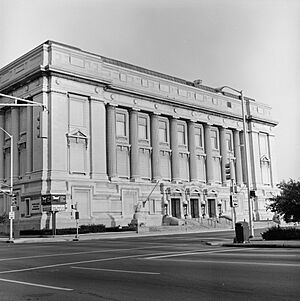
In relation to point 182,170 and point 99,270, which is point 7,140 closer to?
point 182,170

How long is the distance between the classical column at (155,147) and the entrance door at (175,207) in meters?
4.73

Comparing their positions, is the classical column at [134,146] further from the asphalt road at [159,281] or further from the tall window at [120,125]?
the asphalt road at [159,281]

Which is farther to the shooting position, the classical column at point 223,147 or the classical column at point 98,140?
the classical column at point 223,147

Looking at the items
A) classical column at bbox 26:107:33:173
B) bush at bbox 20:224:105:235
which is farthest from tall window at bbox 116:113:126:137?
bush at bbox 20:224:105:235

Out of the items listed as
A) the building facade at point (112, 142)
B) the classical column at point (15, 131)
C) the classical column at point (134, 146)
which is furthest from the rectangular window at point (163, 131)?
the classical column at point (15, 131)

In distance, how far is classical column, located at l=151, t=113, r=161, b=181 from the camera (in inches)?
2867

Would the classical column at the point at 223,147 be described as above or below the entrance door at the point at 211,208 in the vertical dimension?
above

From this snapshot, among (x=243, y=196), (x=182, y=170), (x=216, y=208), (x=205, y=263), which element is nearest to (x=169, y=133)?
(x=182, y=170)

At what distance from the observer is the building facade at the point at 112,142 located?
196 ft

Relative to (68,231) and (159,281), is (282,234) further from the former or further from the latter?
(68,231)

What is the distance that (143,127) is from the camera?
73250 millimetres

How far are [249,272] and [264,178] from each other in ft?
267

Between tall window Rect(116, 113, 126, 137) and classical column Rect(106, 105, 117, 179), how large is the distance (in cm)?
140

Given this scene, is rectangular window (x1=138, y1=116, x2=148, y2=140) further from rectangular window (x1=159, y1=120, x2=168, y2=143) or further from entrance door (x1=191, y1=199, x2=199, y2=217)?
entrance door (x1=191, y1=199, x2=199, y2=217)
